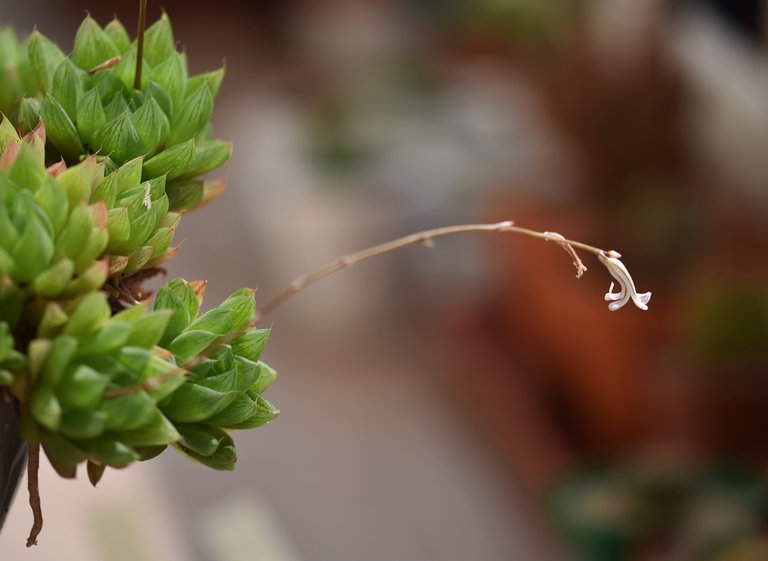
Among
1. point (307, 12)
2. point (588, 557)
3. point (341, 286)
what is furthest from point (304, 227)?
point (307, 12)

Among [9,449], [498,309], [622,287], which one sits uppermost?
[622,287]

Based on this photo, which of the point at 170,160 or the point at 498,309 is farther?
the point at 498,309

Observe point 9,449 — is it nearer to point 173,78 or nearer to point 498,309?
point 173,78

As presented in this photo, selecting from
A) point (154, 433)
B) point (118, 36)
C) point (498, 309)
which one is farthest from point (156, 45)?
point (498, 309)

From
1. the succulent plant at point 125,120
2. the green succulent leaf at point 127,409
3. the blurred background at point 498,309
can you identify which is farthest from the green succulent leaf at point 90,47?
the blurred background at point 498,309

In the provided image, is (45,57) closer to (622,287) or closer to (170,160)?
(170,160)

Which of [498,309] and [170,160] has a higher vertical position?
[170,160]

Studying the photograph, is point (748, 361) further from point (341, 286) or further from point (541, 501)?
point (341, 286)

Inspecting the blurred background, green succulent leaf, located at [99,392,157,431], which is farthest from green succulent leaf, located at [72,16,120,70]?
the blurred background

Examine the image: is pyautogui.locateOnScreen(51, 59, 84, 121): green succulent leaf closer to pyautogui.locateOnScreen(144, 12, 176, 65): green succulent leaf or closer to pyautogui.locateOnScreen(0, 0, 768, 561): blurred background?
pyautogui.locateOnScreen(144, 12, 176, 65): green succulent leaf

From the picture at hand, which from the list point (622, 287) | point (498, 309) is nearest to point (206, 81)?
point (622, 287)
